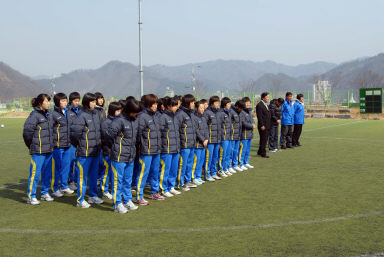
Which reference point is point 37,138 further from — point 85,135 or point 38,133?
point 85,135

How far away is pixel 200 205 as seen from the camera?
669 cm

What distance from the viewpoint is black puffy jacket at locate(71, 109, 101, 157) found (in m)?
6.62

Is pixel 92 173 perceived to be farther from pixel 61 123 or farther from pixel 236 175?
pixel 236 175

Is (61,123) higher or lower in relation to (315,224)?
higher

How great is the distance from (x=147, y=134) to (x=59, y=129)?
1.91 meters

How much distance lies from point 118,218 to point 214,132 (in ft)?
11.1

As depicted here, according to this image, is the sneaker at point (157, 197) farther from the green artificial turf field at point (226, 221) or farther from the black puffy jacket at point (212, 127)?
the black puffy jacket at point (212, 127)

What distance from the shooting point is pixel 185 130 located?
25.5 ft

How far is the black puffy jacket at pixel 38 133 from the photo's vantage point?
6.78 metres

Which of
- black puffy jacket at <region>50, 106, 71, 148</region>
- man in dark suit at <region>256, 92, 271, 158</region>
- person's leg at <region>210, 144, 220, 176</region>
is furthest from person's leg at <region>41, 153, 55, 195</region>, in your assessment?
man in dark suit at <region>256, 92, 271, 158</region>

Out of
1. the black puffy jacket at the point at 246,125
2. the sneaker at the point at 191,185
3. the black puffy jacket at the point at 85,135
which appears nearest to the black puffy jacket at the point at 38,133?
the black puffy jacket at the point at 85,135

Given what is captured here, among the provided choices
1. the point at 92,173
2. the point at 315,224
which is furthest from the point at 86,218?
the point at 315,224

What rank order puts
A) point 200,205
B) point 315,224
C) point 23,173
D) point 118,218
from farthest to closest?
point 23,173 < point 200,205 < point 118,218 < point 315,224

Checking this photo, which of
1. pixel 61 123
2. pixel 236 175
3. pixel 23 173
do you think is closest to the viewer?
pixel 61 123
